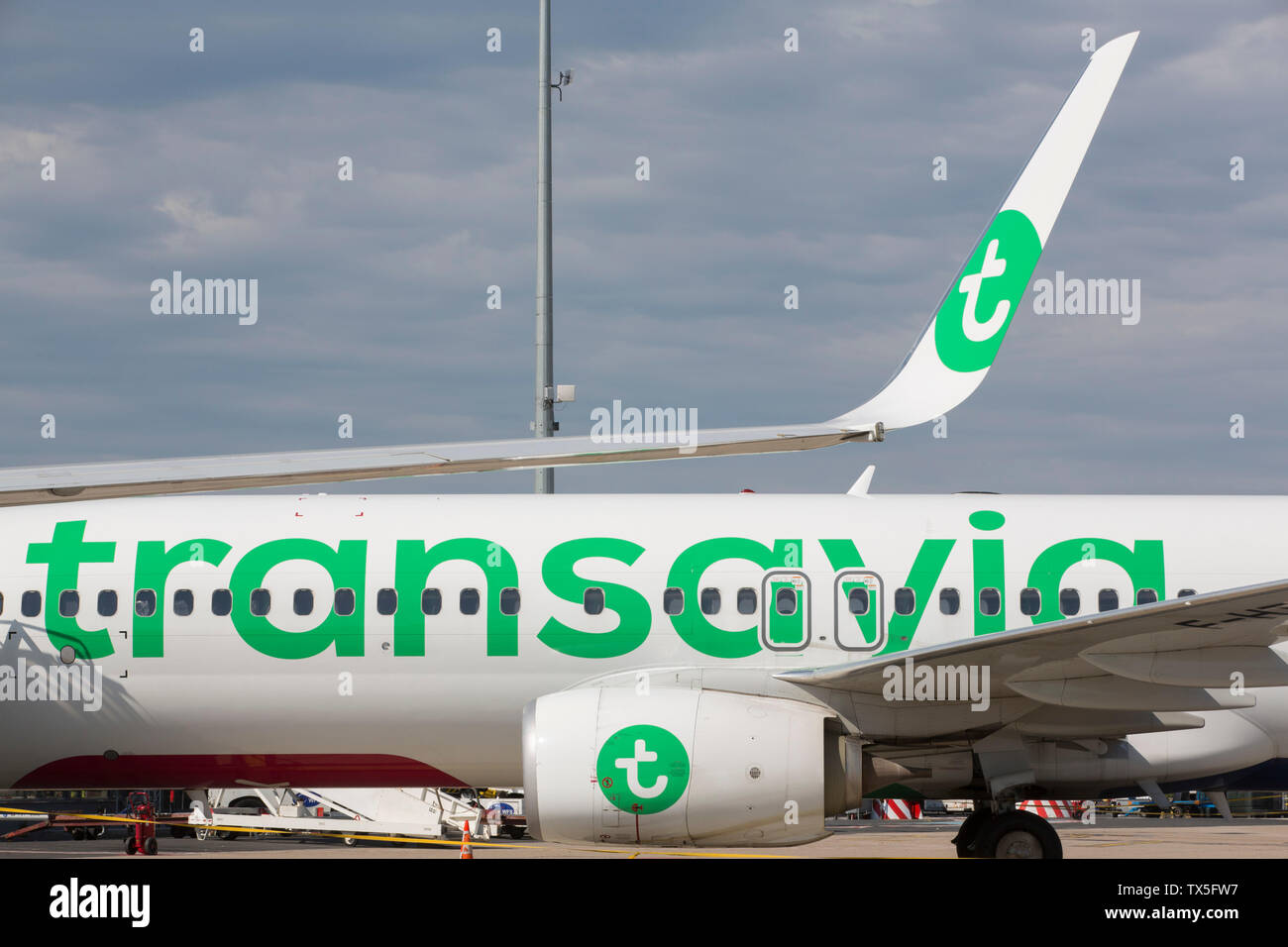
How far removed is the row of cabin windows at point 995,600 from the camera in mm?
12367

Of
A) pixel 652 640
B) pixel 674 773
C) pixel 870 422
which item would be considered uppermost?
pixel 870 422

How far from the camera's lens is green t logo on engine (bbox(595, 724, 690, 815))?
10.7 m

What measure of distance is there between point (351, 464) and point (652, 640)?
6904 millimetres

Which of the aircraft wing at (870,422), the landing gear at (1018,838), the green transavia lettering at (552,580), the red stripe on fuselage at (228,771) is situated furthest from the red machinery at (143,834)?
the aircraft wing at (870,422)

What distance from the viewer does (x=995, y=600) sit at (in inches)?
491

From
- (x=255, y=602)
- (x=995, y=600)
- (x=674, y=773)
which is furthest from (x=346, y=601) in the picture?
(x=995, y=600)

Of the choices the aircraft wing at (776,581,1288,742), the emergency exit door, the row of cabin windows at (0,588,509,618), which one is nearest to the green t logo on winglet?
the aircraft wing at (776,581,1288,742)

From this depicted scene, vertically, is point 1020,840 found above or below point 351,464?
below

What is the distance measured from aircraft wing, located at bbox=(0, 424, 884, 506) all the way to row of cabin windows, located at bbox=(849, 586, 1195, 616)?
6582 mm

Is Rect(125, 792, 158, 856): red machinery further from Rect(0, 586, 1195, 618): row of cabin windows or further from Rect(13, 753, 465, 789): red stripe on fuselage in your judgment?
Rect(0, 586, 1195, 618): row of cabin windows

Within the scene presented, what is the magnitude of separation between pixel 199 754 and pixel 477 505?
11.0 ft

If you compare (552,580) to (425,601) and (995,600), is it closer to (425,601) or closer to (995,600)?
(425,601)
